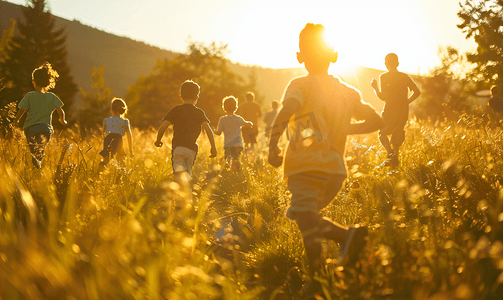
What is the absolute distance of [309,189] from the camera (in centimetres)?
223

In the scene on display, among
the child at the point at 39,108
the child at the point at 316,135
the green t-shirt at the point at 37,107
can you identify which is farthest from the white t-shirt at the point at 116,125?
the child at the point at 316,135

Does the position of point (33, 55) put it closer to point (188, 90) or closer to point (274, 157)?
point (188, 90)

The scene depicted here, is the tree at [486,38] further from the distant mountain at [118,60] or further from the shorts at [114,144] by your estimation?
the distant mountain at [118,60]

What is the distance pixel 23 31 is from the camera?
38594mm

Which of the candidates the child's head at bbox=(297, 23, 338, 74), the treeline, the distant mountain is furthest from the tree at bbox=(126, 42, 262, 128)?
the distant mountain

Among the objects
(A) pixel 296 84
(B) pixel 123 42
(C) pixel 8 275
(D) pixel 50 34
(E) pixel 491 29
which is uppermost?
(B) pixel 123 42

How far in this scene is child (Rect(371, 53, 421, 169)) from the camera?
20.4 ft

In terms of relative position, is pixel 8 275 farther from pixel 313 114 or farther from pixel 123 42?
pixel 123 42

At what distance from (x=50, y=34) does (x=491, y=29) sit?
153 feet

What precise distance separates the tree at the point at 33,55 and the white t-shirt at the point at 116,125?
3527 centimetres

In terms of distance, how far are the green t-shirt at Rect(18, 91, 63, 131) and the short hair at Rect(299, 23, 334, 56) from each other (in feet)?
15.6

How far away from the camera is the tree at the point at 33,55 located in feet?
117

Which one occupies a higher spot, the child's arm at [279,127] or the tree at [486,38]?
the tree at [486,38]

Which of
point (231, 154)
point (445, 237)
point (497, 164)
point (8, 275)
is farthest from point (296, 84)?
point (231, 154)
